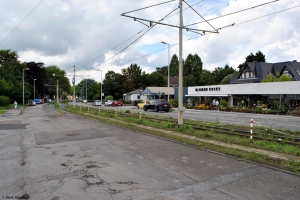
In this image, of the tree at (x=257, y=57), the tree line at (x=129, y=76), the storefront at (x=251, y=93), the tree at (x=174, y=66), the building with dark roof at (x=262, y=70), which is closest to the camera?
the storefront at (x=251, y=93)

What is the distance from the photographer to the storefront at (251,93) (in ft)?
99.1

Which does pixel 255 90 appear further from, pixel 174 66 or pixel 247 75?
pixel 174 66

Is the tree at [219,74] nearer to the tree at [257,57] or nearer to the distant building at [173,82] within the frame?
the tree at [257,57]

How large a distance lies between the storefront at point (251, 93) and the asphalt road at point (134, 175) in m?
25.6

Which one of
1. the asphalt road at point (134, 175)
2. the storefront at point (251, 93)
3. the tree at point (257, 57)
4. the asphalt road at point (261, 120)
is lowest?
the asphalt road at point (134, 175)

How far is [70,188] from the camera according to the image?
209 inches

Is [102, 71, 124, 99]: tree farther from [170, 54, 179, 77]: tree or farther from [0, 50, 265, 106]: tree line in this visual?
[170, 54, 179, 77]: tree

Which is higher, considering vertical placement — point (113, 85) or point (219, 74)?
point (219, 74)

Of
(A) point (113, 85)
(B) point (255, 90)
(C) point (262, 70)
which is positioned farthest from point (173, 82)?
(B) point (255, 90)

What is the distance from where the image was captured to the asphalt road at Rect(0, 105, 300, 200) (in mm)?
5070

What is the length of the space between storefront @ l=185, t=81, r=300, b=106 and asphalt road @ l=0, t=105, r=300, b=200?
2559 cm

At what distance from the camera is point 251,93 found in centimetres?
3484

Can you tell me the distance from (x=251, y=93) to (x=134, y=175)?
32032 mm

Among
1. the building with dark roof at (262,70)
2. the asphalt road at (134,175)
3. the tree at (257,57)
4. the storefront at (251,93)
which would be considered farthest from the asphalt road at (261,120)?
the tree at (257,57)
